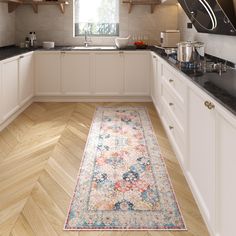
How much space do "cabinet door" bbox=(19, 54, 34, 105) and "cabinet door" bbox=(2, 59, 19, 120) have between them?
22 cm

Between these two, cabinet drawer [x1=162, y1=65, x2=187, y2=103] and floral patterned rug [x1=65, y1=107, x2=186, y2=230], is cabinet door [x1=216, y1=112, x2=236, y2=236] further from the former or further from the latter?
cabinet drawer [x1=162, y1=65, x2=187, y2=103]

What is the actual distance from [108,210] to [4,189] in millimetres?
769

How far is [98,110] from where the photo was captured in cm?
482

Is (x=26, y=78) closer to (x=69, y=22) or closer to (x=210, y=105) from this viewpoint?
(x=69, y=22)

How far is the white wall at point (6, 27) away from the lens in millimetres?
5137

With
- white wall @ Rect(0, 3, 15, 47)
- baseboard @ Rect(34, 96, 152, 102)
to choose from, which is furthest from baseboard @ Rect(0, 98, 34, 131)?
white wall @ Rect(0, 3, 15, 47)

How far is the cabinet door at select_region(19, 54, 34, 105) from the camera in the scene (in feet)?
14.6

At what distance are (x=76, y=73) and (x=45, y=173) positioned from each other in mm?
2751

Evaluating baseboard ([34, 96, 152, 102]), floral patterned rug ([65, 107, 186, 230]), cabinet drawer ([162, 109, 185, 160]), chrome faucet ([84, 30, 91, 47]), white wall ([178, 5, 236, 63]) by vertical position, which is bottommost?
floral patterned rug ([65, 107, 186, 230])

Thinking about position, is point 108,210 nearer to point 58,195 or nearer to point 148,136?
point 58,195

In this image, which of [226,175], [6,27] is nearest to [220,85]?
[226,175]

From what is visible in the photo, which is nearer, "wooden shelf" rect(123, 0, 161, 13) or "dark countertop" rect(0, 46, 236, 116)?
"dark countertop" rect(0, 46, 236, 116)

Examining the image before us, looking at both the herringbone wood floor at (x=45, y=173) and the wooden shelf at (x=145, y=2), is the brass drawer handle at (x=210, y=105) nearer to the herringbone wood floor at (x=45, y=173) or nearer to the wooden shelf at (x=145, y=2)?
the herringbone wood floor at (x=45, y=173)

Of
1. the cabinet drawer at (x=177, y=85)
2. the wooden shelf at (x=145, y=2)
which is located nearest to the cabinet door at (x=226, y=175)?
the cabinet drawer at (x=177, y=85)
